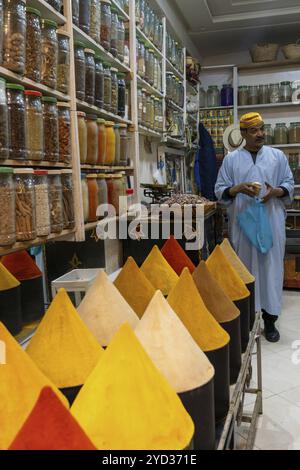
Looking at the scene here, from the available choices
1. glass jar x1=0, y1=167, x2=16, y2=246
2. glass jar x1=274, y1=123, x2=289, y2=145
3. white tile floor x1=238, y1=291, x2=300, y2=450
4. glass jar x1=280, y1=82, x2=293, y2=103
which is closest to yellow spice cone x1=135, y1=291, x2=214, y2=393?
glass jar x1=0, y1=167, x2=16, y2=246

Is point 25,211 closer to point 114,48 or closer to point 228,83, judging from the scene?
point 114,48

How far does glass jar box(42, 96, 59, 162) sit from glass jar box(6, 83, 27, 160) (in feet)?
0.64

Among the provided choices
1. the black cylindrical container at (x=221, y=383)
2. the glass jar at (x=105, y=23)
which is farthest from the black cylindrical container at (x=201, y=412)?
the glass jar at (x=105, y=23)

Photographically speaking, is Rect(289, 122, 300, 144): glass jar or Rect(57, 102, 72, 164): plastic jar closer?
Rect(57, 102, 72, 164): plastic jar

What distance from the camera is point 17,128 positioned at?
58.3 inches

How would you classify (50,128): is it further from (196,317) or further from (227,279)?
(196,317)

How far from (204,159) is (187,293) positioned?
4115 mm

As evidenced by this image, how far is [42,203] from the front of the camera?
1.66 meters

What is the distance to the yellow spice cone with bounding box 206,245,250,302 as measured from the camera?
1488mm

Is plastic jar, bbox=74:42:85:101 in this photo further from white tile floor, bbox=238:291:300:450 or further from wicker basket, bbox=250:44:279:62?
wicker basket, bbox=250:44:279:62

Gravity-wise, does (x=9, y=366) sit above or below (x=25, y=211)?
below

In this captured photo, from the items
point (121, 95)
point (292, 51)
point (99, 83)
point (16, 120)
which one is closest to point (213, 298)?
point (16, 120)
